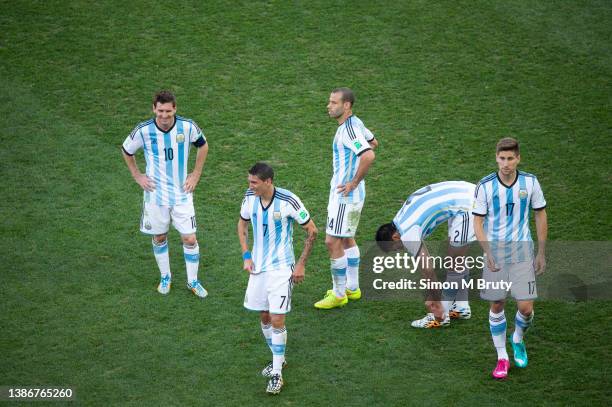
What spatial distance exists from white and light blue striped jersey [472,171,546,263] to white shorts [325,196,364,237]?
4.60 ft

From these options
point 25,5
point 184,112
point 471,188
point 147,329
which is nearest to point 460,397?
point 471,188

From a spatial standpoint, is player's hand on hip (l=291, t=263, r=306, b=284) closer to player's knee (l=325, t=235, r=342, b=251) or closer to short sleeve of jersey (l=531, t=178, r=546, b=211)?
player's knee (l=325, t=235, r=342, b=251)

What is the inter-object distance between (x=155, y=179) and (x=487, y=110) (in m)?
5.06

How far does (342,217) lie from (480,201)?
1.54 metres

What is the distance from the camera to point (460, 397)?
281 inches

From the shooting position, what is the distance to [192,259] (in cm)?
847

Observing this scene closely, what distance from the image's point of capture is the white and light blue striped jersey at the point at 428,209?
763 cm

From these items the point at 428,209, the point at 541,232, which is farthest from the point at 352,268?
the point at 541,232

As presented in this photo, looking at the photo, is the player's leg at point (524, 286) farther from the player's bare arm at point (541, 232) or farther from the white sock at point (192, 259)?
the white sock at point (192, 259)

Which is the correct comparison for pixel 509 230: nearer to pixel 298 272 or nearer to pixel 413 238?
pixel 413 238

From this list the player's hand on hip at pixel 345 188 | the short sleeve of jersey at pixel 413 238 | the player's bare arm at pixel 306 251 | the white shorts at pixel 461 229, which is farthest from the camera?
the player's hand on hip at pixel 345 188

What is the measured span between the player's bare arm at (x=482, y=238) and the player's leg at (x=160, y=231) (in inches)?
121

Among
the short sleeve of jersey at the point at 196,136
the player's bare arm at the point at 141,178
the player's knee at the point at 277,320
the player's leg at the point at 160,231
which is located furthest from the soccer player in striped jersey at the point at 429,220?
the player's bare arm at the point at 141,178

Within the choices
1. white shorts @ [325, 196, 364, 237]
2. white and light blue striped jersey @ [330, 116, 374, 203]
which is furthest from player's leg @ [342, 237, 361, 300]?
white and light blue striped jersey @ [330, 116, 374, 203]
